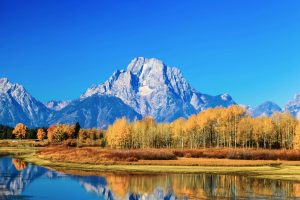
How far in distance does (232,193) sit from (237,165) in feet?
109

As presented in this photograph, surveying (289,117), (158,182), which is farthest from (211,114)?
(158,182)

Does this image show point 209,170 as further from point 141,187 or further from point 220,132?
point 220,132

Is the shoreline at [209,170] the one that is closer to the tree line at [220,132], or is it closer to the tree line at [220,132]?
the tree line at [220,132]

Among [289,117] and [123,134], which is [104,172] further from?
[289,117]

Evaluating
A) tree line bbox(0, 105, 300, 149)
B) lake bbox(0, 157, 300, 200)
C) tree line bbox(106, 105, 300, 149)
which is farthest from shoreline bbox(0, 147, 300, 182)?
tree line bbox(106, 105, 300, 149)

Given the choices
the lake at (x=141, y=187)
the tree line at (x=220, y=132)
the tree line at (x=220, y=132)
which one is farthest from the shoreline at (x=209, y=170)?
the tree line at (x=220, y=132)

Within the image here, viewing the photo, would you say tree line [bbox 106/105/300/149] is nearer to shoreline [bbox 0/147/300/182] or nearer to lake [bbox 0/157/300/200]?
shoreline [bbox 0/147/300/182]

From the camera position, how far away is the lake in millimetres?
43906

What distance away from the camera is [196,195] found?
43656 millimetres

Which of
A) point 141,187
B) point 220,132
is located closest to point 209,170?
point 141,187

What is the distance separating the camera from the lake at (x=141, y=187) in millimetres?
43906

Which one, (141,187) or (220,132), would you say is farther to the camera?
(220,132)

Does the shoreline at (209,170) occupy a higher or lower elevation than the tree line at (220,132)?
lower

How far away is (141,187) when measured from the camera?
50062 millimetres
